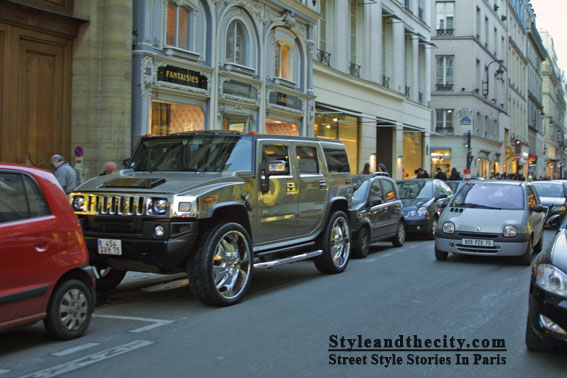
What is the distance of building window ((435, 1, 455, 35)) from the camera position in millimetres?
49062

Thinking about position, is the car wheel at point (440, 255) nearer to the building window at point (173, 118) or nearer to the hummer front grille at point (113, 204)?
the hummer front grille at point (113, 204)

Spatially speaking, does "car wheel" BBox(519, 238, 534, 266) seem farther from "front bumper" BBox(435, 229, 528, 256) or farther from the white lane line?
the white lane line

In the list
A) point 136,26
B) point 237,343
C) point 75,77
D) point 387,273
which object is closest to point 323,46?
point 136,26

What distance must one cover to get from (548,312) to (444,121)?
4555 cm

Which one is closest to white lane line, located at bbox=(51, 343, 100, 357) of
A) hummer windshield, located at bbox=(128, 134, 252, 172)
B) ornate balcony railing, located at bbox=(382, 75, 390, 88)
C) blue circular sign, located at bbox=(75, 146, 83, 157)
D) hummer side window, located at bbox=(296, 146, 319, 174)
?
hummer windshield, located at bbox=(128, 134, 252, 172)

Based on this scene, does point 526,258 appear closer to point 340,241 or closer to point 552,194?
point 340,241

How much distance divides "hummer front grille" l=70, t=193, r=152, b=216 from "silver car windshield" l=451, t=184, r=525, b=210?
7.37 metres

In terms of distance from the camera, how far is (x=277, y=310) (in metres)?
7.43

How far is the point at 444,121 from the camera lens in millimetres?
48969

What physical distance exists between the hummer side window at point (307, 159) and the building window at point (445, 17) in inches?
1679

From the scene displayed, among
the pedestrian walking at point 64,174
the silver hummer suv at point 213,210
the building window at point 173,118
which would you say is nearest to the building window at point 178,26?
the building window at point 173,118

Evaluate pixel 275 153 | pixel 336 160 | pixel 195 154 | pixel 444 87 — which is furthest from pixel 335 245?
pixel 444 87

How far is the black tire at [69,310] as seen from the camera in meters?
5.85

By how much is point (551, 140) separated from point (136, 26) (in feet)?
341
